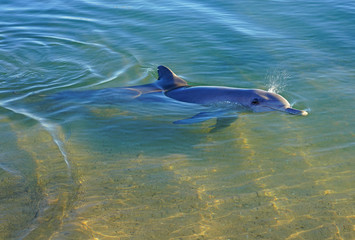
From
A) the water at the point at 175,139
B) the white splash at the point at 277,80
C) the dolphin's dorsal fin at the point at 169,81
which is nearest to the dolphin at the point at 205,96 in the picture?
the dolphin's dorsal fin at the point at 169,81

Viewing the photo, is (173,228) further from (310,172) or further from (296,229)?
(310,172)

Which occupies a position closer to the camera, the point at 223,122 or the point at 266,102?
the point at 223,122

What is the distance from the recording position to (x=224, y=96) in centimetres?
910

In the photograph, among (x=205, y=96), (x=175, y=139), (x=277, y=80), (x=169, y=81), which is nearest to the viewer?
(x=175, y=139)

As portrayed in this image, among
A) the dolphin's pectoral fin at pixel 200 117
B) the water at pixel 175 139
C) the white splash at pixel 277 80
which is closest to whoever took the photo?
the water at pixel 175 139

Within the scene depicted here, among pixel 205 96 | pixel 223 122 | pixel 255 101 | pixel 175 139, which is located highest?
pixel 255 101

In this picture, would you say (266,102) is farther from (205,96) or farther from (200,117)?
(200,117)

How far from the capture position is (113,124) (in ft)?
27.9

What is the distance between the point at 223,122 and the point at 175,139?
1.18 meters

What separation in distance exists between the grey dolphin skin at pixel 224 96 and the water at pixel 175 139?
236 mm

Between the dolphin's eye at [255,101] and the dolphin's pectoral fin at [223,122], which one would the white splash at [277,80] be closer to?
the dolphin's eye at [255,101]

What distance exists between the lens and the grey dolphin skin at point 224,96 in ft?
28.5

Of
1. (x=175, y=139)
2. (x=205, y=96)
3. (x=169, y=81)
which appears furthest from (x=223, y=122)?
(x=169, y=81)

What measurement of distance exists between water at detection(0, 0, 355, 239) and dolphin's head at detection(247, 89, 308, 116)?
0.17m
